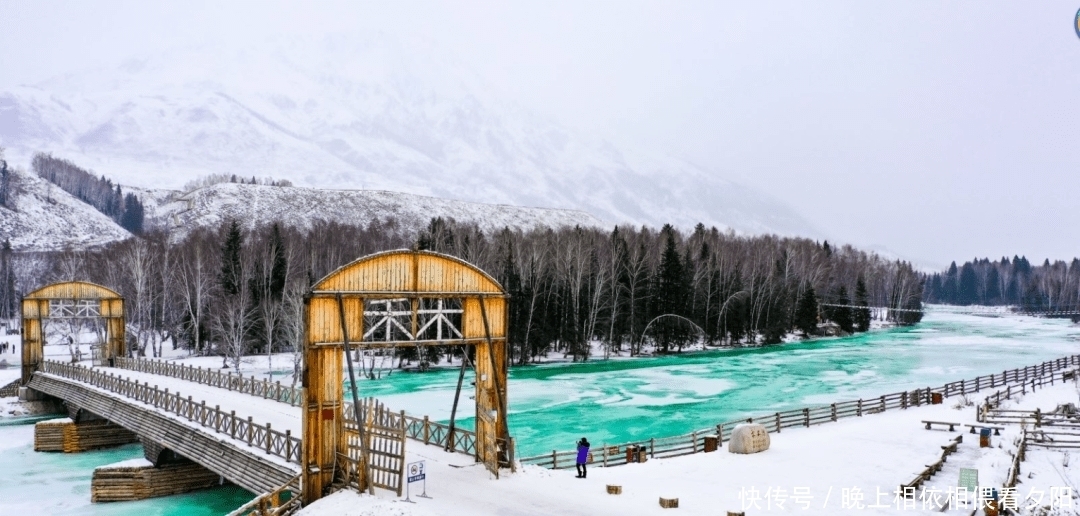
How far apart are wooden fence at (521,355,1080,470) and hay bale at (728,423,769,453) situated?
3.20ft

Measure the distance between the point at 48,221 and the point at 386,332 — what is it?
137m

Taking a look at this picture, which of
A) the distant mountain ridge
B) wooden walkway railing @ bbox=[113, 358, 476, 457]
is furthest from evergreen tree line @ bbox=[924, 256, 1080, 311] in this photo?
wooden walkway railing @ bbox=[113, 358, 476, 457]

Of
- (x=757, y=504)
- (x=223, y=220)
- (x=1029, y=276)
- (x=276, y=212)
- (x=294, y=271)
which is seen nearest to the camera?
(x=757, y=504)

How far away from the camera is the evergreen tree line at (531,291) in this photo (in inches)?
2613

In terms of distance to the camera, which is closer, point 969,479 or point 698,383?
point 969,479

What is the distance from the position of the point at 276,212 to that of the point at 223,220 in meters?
14.2

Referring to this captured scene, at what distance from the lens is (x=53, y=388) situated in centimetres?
4028

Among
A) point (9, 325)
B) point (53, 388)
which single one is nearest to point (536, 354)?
point (53, 388)

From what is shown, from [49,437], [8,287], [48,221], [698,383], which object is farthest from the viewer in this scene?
[48,221]

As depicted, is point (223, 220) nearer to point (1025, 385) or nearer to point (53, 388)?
point (53, 388)

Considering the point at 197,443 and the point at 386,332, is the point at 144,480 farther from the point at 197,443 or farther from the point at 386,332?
the point at 386,332

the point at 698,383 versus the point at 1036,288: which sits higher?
the point at 1036,288

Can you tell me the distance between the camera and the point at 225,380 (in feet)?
121

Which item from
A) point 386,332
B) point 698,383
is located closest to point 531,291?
point 698,383
